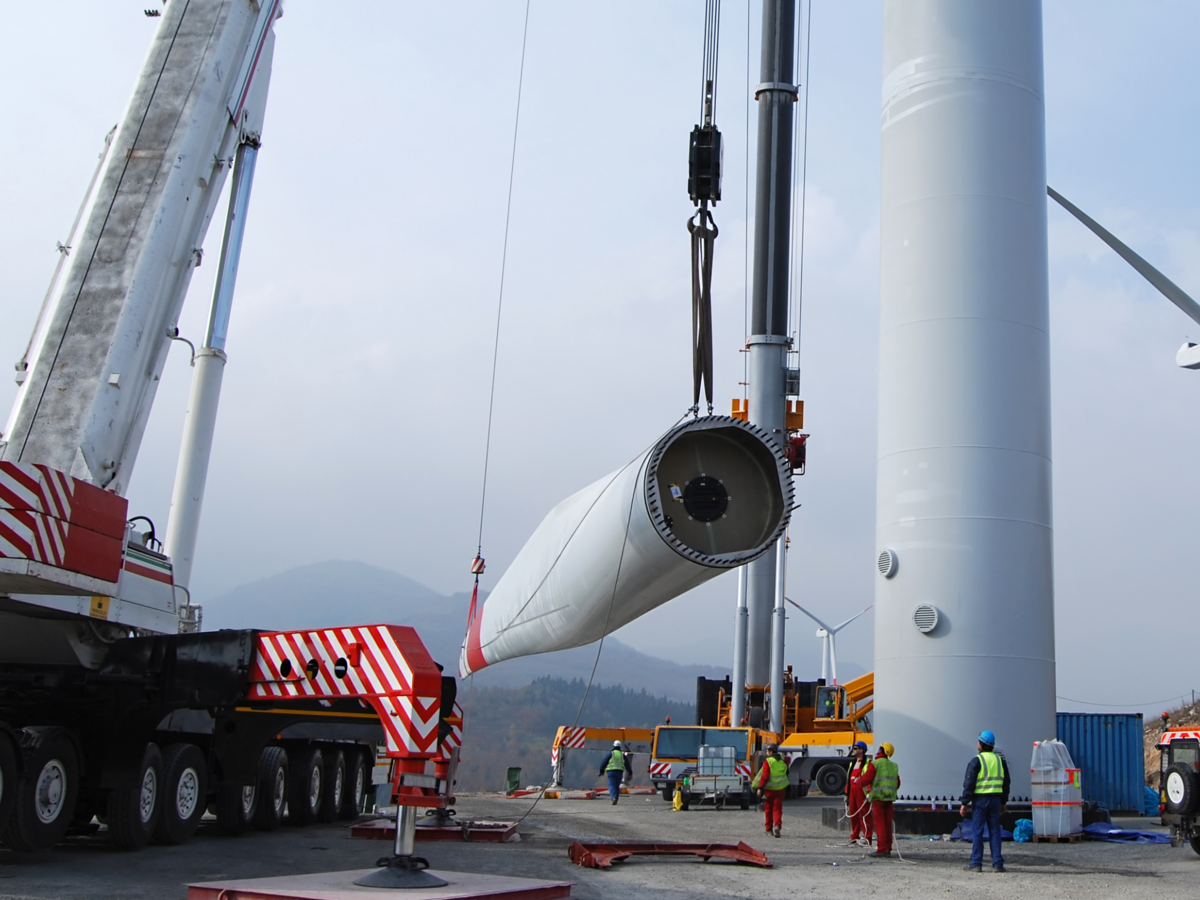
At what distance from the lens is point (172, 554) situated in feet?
55.9

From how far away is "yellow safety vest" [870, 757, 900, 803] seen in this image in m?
12.1

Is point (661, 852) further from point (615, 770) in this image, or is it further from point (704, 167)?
point (615, 770)

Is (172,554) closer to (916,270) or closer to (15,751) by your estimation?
(15,751)

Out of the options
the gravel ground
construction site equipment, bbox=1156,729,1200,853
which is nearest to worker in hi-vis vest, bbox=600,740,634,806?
the gravel ground

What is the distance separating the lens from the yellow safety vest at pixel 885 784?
1209 cm

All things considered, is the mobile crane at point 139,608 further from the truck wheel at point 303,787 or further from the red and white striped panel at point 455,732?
the truck wheel at point 303,787

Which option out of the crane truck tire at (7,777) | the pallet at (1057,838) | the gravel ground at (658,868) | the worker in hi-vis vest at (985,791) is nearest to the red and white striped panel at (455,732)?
the gravel ground at (658,868)

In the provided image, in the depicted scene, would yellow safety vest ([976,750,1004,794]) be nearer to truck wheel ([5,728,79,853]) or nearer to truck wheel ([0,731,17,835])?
truck wheel ([5,728,79,853])

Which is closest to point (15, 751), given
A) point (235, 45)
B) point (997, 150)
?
point (235, 45)

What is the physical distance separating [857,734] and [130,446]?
17.7 meters

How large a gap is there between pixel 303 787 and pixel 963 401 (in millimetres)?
9617

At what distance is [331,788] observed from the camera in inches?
588

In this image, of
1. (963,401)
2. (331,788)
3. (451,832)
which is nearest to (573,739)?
(331,788)

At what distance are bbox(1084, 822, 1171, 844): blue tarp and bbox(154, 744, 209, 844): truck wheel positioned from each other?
10508 mm
